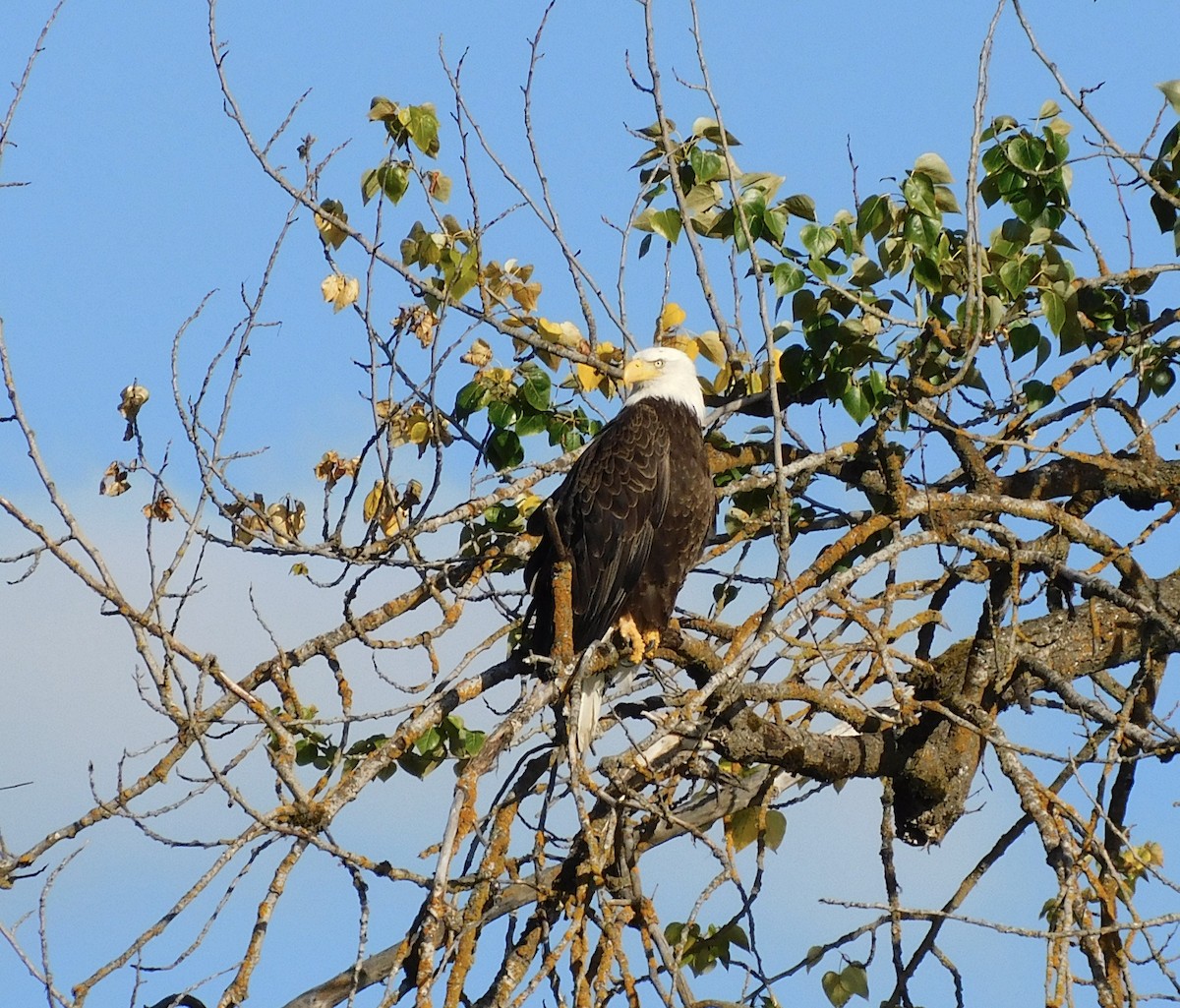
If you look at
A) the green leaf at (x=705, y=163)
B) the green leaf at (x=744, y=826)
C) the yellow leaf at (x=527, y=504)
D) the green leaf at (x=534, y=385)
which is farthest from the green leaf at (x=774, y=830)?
A: the green leaf at (x=705, y=163)

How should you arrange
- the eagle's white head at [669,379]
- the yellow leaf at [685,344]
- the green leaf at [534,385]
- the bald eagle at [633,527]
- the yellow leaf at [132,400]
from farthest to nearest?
the eagle's white head at [669,379]
the bald eagle at [633,527]
the yellow leaf at [685,344]
the green leaf at [534,385]
the yellow leaf at [132,400]

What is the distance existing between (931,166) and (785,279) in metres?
0.53

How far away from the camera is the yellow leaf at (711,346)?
15.6 ft

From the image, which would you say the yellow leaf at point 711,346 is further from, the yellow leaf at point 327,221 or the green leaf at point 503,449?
the yellow leaf at point 327,221

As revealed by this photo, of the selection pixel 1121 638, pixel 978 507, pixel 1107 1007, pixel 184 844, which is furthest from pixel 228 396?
pixel 1121 638

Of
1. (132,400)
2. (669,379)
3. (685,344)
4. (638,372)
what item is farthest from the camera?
(669,379)

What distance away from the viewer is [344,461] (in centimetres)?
424

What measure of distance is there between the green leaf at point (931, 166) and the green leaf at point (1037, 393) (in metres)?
0.72

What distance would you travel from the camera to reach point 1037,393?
4574 millimetres

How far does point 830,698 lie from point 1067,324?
1.36 m

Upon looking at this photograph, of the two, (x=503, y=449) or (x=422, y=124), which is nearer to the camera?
→ (x=422, y=124)

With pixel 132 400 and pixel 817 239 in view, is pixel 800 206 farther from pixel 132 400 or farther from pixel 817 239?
pixel 132 400

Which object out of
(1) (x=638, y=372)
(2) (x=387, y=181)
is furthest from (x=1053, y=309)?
(2) (x=387, y=181)

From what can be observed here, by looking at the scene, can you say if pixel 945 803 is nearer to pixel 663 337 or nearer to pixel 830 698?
pixel 830 698
